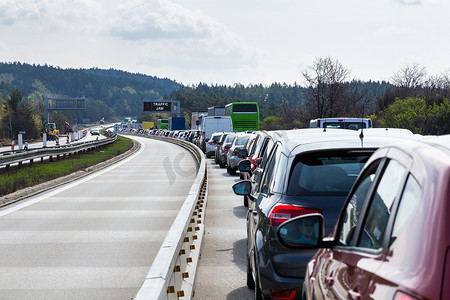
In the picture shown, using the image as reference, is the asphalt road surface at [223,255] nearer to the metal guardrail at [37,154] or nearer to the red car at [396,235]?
the red car at [396,235]

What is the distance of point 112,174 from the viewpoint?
29516 mm

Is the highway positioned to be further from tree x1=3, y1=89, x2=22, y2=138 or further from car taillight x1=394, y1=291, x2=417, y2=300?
tree x1=3, y1=89, x2=22, y2=138

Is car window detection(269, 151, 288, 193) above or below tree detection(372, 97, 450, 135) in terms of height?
above

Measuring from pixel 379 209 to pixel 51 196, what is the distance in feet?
55.6

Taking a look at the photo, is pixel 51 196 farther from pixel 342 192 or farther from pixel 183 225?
pixel 342 192

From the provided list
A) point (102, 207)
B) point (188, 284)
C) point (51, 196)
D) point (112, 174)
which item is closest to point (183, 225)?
point (188, 284)

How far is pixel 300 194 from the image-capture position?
5.71 metres

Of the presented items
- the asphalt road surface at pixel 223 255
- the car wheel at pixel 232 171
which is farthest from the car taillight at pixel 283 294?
the car wheel at pixel 232 171

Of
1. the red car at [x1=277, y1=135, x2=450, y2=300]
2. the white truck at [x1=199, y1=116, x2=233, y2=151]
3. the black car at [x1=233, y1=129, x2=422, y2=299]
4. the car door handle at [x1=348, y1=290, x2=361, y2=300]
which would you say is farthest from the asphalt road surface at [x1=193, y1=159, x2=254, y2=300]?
the white truck at [x1=199, y1=116, x2=233, y2=151]

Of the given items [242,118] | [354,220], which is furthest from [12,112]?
[354,220]

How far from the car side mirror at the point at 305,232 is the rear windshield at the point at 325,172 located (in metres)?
2.21

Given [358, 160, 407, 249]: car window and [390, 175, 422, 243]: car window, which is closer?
[390, 175, 422, 243]: car window

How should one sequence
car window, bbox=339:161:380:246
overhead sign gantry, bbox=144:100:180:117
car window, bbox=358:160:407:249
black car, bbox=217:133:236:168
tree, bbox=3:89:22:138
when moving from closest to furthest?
car window, bbox=358:160:407:249 → car window, bbox=339:161:380:246 → black car, bbox=217:133:236:168 → tree, bbox=3:89:22:138 → overhead sign gantry, bbox=144:100:180:117

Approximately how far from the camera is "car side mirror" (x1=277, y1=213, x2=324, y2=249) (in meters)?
3.39
